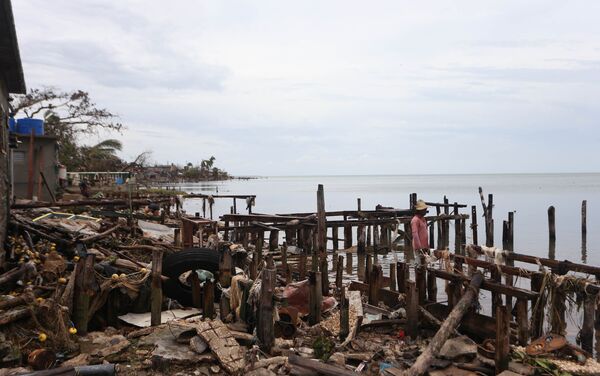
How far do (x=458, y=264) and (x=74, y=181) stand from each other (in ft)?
95.1

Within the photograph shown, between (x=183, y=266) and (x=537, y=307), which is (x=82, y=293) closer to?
(x=183, y=266)

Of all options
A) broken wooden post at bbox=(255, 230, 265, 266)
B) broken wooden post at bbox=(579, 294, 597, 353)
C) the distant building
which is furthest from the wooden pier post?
the distant building

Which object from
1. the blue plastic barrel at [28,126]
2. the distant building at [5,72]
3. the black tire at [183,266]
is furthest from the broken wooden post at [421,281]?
the blue plastic barrel at [28,126]

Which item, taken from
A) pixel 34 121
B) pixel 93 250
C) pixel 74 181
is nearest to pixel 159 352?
pixel 93 250

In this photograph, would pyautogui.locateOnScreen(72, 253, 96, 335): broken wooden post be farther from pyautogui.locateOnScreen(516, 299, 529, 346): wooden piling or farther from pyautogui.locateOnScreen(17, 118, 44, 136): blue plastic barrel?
pyautogui.locateOnScreen(17, 118, 44, 136): blue plastic barrel

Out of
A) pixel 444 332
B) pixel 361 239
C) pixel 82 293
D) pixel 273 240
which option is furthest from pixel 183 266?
pixel 361 239

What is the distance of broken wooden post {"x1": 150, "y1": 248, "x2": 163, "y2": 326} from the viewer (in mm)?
8539

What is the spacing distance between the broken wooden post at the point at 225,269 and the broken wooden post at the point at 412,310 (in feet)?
11.4

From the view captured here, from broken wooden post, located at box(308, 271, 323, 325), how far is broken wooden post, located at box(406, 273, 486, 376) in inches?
104

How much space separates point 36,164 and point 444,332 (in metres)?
20.9

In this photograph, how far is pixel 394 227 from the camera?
71.4 feet

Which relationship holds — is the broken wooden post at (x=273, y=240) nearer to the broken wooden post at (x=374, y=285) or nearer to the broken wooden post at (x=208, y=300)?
the broken wooden post at (x=374, y=285)

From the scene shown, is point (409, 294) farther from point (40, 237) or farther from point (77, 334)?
point (40, 237)

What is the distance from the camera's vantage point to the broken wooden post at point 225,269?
31.0 ft
